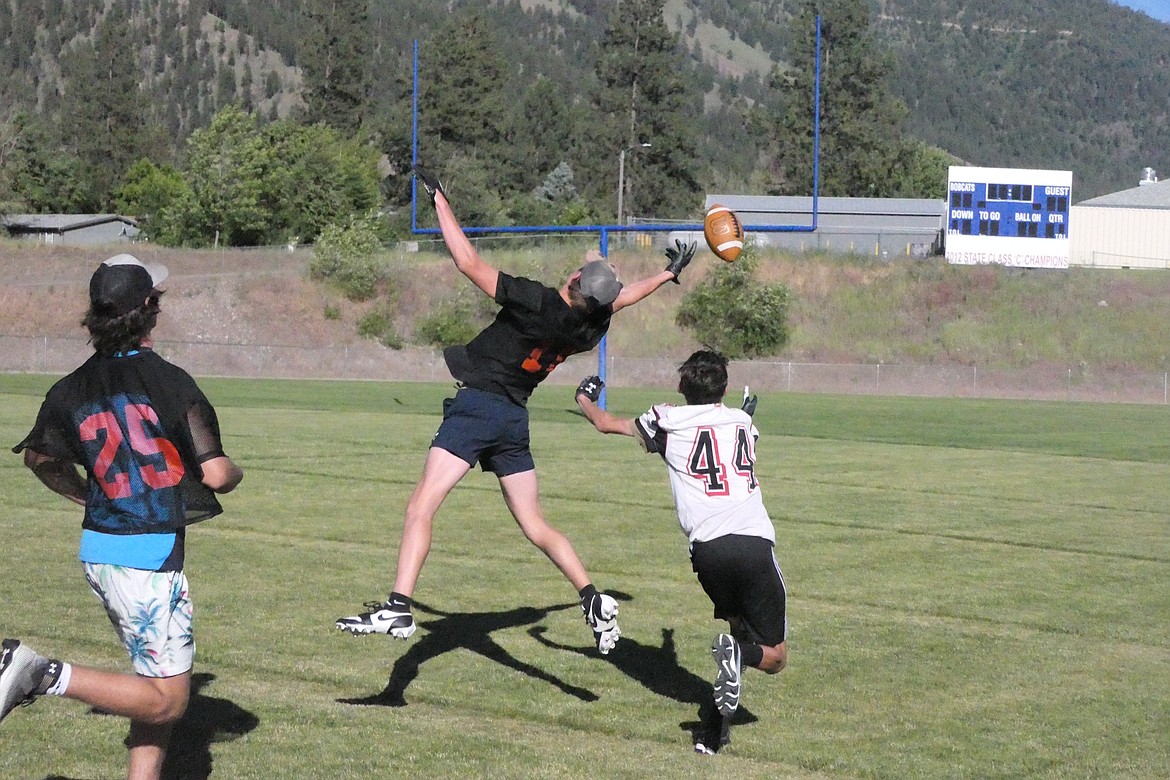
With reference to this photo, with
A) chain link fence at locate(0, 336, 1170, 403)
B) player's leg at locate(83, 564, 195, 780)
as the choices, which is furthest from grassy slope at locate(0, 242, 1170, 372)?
player's leg at locate(83, 564, 195, 780)

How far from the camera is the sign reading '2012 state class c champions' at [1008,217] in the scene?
55.8 meters

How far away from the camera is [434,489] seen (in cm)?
668

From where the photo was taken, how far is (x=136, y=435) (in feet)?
14.8

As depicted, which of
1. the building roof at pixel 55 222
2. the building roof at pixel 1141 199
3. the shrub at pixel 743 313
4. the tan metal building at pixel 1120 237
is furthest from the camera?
the building roof at pixel 55 222

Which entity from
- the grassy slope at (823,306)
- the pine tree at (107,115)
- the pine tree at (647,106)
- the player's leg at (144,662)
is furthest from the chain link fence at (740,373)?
the pine tree at (107,115)

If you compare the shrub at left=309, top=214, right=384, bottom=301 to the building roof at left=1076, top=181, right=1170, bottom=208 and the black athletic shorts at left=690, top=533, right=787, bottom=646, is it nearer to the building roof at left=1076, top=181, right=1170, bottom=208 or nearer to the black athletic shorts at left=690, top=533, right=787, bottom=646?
the building roof at left=1076, top=181, right=1170, bottom=208

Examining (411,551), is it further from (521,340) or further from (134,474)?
(134,474)

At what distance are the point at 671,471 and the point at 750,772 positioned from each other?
1.41 meters

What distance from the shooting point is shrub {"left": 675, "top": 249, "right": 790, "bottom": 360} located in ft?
177

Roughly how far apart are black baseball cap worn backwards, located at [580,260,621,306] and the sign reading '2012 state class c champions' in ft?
168

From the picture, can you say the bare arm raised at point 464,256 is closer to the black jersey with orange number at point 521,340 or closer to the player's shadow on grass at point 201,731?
the black jersey with orange number at point 521,340

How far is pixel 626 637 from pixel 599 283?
232 cm

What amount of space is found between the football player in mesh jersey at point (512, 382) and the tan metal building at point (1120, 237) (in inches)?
2602

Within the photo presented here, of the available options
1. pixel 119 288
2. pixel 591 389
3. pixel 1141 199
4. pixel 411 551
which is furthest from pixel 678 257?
pixel 1141 199
